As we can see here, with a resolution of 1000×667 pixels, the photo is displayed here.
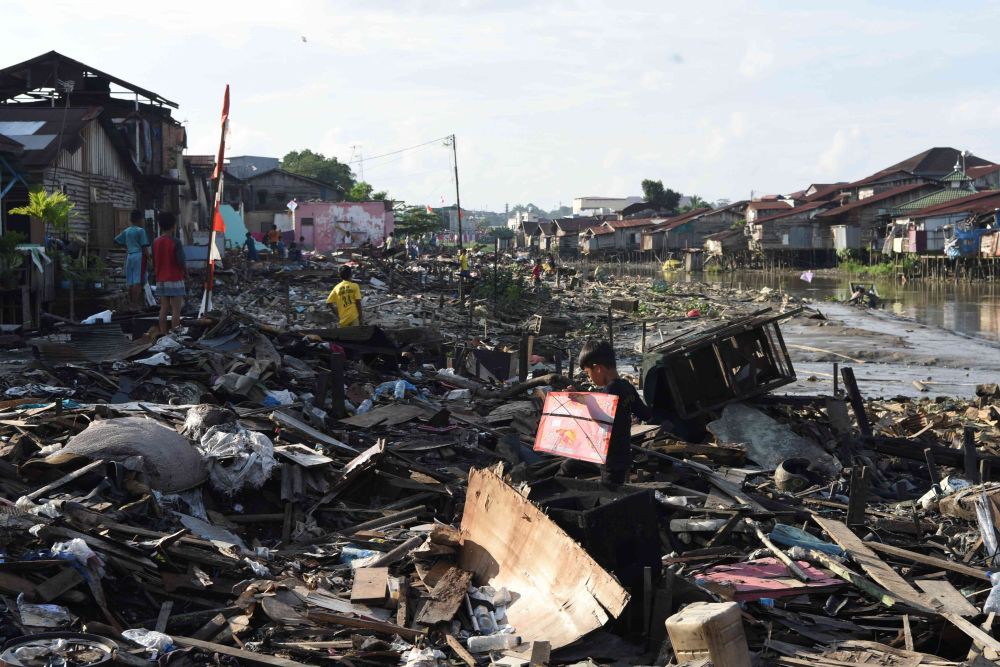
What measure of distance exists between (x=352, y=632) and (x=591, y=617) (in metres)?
1.24

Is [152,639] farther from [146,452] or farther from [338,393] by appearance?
[338,393]

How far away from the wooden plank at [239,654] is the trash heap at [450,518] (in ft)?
0.04

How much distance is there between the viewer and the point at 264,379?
10266mm

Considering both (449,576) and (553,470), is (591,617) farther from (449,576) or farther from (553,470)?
(553,470)

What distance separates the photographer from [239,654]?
441cm

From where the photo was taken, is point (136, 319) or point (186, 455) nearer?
point (186, 455)

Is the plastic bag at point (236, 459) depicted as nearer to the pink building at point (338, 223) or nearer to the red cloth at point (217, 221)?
the red cloth at point (217, 221)

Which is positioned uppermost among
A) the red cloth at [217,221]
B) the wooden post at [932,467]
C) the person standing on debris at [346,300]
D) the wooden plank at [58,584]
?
the red cloth at [217,221]

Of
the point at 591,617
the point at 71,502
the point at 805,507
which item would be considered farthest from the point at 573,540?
the point at 805,507

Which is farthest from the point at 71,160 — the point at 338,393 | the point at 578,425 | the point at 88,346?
the point at 578,425

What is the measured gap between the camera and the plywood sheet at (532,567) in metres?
4.60

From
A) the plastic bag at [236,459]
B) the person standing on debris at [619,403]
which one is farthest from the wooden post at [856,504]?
the plastic bag at [236,459]

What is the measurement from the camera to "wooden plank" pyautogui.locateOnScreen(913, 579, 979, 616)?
5348 millimetres

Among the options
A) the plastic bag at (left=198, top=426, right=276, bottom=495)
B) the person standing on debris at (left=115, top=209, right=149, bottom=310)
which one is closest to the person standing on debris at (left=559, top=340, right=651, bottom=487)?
the plastic bag at (left=198, top=426, right=276, bottom=495)
